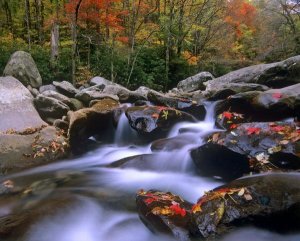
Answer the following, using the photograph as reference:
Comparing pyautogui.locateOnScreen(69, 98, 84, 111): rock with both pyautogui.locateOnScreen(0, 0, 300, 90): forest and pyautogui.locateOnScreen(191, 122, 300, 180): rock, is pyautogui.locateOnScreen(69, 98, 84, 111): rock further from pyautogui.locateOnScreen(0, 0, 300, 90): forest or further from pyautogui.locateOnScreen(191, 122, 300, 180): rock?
pyautogui.locateOnScreen(191, 122, 300, 180): rock

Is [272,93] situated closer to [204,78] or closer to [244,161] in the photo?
[244,161]

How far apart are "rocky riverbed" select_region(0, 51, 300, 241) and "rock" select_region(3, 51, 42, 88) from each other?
1.95 meters

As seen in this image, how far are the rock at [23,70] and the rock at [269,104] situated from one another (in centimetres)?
795

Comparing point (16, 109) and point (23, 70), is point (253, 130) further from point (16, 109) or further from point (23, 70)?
point (23, 70)

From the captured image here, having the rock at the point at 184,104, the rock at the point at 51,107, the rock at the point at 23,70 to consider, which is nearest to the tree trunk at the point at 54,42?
the rock at the point at 23,70

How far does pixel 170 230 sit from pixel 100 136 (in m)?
5.39

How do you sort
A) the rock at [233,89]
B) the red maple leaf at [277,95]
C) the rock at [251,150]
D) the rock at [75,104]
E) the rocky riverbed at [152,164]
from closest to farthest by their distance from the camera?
the rocky riverbed at [152,164], the rock at [251,150], the red maple leaf at [277,95], the rock at [233,89], the rock at [75,104]

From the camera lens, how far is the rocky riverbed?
3.96 meters

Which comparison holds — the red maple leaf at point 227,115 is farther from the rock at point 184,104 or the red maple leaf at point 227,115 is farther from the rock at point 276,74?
the rock at point 276,74

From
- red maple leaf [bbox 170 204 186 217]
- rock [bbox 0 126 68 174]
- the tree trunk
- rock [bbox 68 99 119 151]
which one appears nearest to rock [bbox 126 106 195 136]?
rock [bbox 68 99 119 151]

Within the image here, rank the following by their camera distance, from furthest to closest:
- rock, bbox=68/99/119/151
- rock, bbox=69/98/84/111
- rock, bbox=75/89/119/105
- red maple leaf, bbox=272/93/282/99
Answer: rock, bbox=75/89/119/105
rock, bbox=69/98/84/111
rock, bbox=68/99/119/151
red maple leaf, bbox=272/93/282/99

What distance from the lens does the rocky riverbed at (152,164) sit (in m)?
3.96

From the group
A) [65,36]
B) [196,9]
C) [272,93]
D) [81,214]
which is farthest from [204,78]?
[81,214]

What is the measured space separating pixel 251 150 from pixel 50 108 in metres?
5.92
